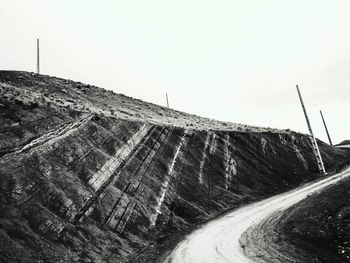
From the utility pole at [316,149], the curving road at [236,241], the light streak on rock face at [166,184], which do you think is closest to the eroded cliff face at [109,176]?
the light streak on rock face at [166,184]

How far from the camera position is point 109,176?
2062 centimetres

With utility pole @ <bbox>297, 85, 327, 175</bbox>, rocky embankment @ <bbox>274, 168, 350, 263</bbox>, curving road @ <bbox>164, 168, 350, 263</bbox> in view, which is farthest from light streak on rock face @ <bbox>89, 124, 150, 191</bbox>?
utility pole @ <bbox>297, 85, 327, 175</bbox>

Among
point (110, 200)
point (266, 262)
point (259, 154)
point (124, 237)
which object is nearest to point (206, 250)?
point (266, 262)

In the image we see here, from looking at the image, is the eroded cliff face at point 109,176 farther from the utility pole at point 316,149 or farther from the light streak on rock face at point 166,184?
the utility pole at point 316,149

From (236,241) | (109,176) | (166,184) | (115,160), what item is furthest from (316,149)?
(109,176)

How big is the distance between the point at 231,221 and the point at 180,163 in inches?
337

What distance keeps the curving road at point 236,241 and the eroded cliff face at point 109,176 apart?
1.82 m

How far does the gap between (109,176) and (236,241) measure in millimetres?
9328

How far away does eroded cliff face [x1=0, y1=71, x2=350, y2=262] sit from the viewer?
14617mm

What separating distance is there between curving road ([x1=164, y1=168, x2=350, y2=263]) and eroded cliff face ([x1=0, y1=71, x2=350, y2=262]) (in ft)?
5.98

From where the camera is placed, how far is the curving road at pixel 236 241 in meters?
12.6

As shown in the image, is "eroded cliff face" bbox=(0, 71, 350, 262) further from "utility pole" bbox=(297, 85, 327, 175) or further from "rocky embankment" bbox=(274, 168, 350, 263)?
"rocky embankment" bbox=(274, 168, 350, 263)

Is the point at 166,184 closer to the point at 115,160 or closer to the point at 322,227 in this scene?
the point at 115,160

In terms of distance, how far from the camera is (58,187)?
16812 mm
